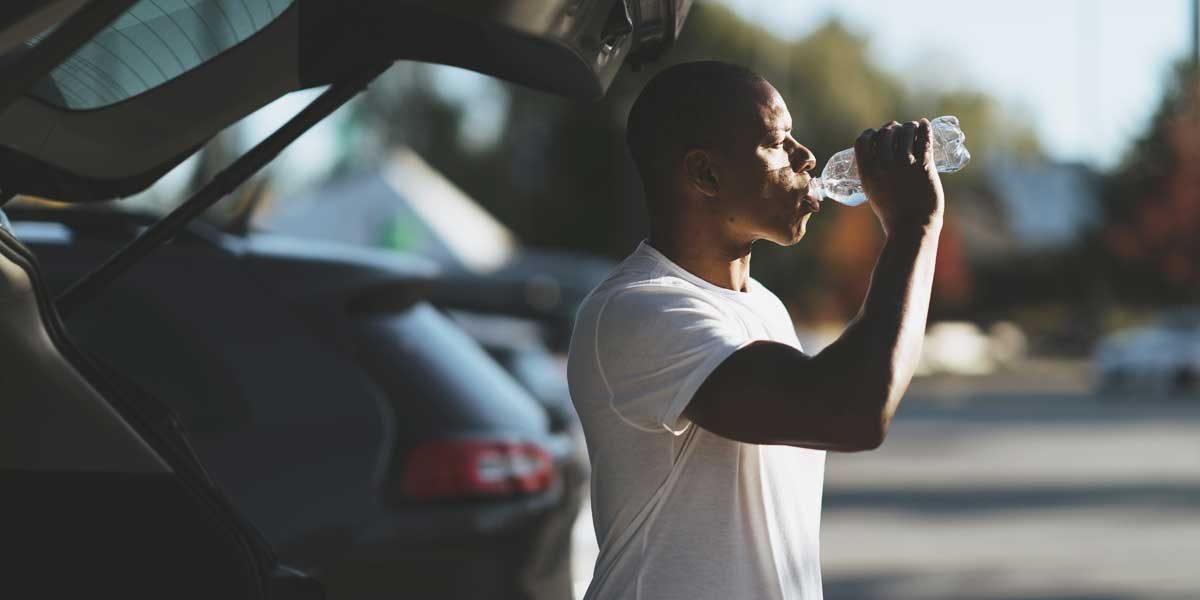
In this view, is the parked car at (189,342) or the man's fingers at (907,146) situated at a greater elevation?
the man's fingers at (907,146)

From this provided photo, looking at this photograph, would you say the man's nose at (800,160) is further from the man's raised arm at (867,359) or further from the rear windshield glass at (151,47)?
the rear windshield glass at (151,47)

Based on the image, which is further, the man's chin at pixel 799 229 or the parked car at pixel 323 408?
the parked car at pixel 323 408

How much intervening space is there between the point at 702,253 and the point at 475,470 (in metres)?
2.15

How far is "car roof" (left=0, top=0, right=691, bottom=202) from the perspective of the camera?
1989 mm

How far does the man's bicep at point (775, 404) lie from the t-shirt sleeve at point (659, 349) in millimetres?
23

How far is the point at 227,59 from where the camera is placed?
7.99 feet

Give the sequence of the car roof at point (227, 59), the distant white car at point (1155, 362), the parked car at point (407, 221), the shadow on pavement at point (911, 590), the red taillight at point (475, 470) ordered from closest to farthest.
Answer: the car roof at point (227, 59) < the red taillight at point (475, 470) < the shadow on pavement at point (911, 590) < the distant white car at point (1155, 362) < the parked car at point (407, 221)

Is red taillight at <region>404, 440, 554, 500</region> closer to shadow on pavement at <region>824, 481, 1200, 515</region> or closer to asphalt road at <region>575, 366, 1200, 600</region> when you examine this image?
asphalt road at <region>575, 366, 1200, 600</region>

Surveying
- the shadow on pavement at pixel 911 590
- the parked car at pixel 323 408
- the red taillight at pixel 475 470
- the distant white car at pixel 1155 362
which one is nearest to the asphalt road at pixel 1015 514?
the shadow on pavement at pixel 911 590

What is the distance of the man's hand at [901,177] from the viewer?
2170 mm

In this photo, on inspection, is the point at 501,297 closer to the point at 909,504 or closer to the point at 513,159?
the point at 909,504

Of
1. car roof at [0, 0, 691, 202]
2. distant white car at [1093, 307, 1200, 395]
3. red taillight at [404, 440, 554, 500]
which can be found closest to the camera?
car roof at [0, 0, 691, 202]

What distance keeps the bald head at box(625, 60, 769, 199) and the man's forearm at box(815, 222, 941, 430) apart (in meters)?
0.29

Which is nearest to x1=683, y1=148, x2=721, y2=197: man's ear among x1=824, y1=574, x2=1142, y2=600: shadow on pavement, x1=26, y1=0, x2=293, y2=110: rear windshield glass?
x1=26, y1=0, x2=293, y2=110: rear windshield glass
